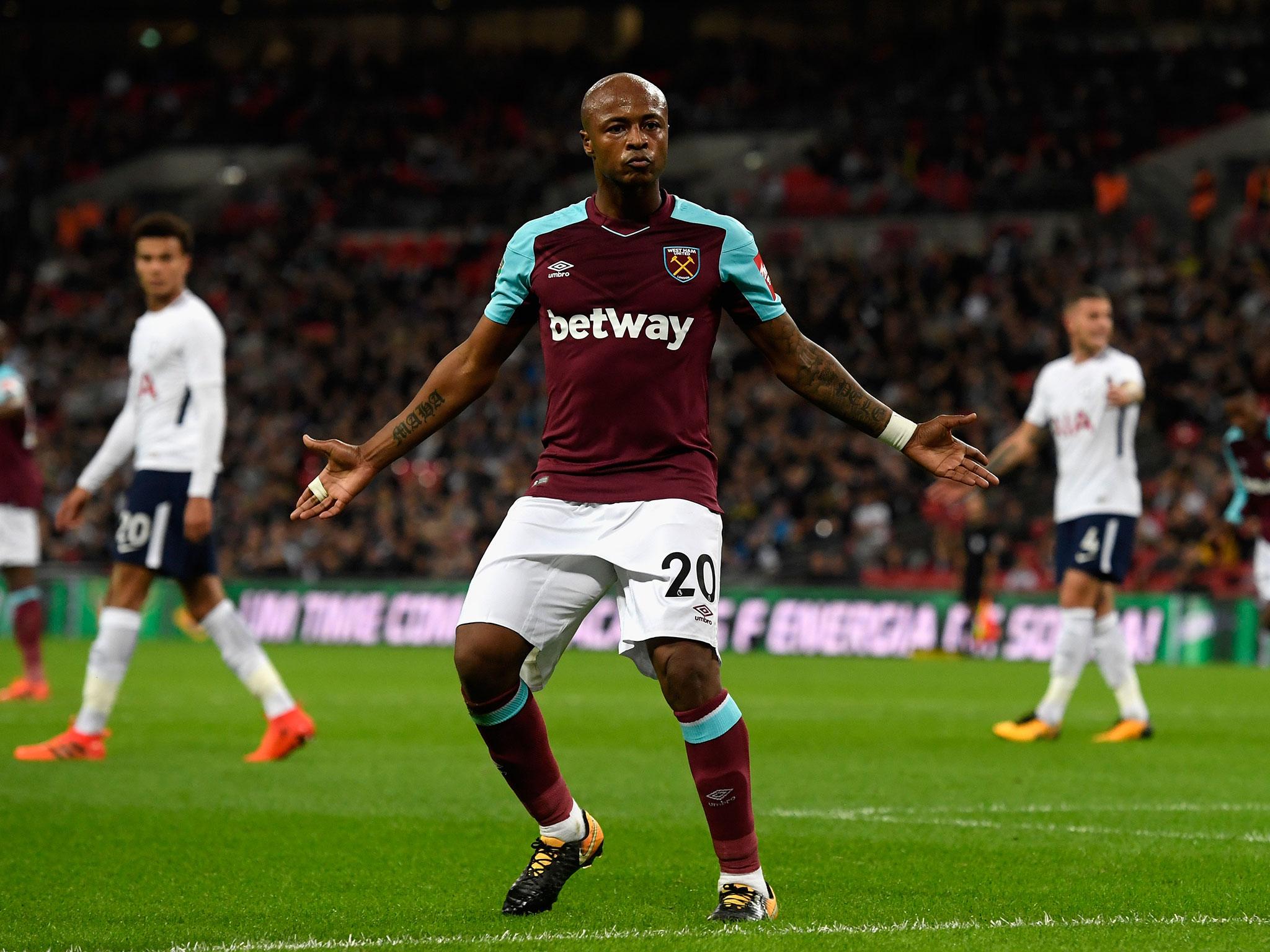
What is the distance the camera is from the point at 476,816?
7.61 m

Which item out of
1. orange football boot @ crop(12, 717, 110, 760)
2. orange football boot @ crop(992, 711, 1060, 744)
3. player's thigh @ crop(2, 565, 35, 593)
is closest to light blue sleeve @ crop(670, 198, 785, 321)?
orange football boot @ crop(12, 717, 110, 760)

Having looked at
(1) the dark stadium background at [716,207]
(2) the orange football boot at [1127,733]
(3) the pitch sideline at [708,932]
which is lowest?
(3) the pitch sideline at [708,932]

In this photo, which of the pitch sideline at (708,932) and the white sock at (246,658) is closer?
the pitch sideline at (708,932)

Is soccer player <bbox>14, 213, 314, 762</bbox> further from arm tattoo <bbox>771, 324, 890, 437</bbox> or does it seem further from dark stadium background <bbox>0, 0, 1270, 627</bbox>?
dark stadium background <bbox>0, 0, 1270, 627</bbox>

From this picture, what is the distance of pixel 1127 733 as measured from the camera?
11.1m

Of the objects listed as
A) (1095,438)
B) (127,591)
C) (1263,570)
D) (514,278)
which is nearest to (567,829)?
(514,278)

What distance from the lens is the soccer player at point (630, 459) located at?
17.1ft

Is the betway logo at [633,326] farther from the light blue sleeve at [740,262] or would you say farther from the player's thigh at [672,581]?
the player's thigh at [672,581]

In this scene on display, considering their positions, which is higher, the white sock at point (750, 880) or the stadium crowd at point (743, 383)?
the stadium crowd at point (743, 383)

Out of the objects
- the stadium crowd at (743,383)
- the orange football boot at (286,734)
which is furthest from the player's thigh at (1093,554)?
the stadium crowd at (743,383)

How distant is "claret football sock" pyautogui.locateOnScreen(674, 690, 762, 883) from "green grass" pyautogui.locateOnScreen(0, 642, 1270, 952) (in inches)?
8.6

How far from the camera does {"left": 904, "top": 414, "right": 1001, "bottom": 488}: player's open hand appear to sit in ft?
17.7

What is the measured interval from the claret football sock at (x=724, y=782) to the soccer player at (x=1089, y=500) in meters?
5.83

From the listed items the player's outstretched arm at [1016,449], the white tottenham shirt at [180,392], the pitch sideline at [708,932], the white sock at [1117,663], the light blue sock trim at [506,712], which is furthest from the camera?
the white sock at [1117,663]
